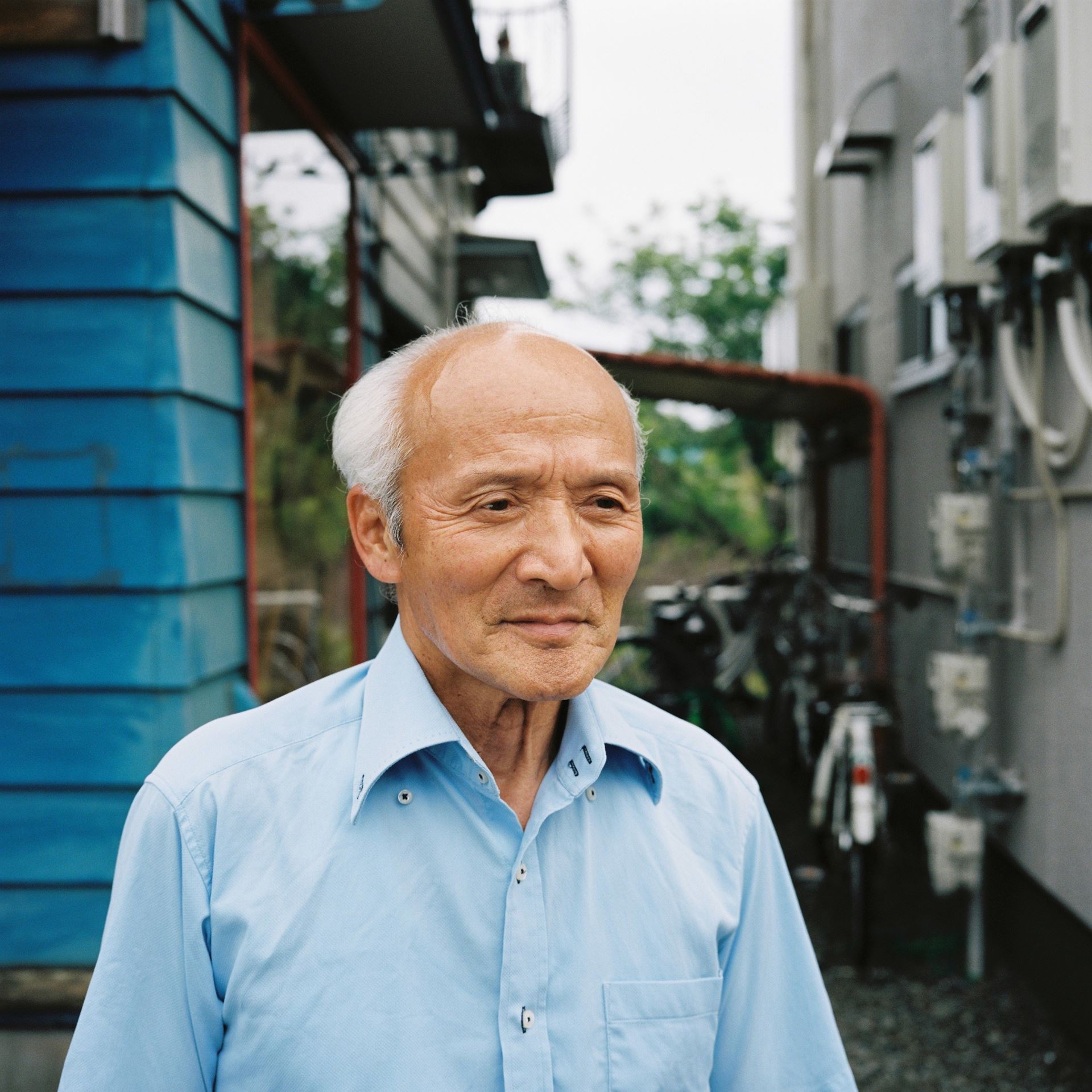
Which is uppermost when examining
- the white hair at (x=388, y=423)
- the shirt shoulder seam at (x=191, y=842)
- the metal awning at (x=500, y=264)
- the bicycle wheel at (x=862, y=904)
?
the metal awning at (x=500, y=264)

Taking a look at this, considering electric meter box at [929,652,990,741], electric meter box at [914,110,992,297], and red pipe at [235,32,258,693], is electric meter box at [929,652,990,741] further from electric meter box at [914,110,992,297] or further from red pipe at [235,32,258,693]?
red pipe at [235,32,258,693]

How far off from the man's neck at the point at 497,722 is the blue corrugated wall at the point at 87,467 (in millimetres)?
1800

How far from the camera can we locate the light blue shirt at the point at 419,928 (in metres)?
1.27

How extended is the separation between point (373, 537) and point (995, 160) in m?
3.19

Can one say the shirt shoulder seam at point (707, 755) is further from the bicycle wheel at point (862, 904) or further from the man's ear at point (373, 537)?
the bicycle wheel at point (862, 904)

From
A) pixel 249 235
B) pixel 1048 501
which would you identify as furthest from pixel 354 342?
pixel 1048 501

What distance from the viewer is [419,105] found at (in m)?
4.84

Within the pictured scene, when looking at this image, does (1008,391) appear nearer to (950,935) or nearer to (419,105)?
(950,935)

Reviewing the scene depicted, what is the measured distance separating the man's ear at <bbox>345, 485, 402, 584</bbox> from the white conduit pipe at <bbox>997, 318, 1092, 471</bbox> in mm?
2854

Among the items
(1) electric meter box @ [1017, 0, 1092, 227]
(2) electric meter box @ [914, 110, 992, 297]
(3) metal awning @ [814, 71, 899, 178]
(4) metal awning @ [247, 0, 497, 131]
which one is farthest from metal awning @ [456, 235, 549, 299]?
(1) electric meter box @ [1017, 0, 1092, 227]

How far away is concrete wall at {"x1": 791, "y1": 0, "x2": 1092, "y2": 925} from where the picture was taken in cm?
383

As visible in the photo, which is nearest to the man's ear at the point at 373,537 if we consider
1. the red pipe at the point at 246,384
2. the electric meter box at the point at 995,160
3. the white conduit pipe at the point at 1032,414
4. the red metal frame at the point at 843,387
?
the red pipe at the point at 246,384

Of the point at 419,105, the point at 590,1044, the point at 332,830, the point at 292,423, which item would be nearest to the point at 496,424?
the point at 332,830

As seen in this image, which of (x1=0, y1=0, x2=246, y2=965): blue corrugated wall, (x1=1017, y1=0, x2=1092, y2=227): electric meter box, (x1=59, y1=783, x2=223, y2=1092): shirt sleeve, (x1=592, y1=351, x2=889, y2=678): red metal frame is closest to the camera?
(x1=59, y1=783, x2=223, y2=1092): shirt sleeve
